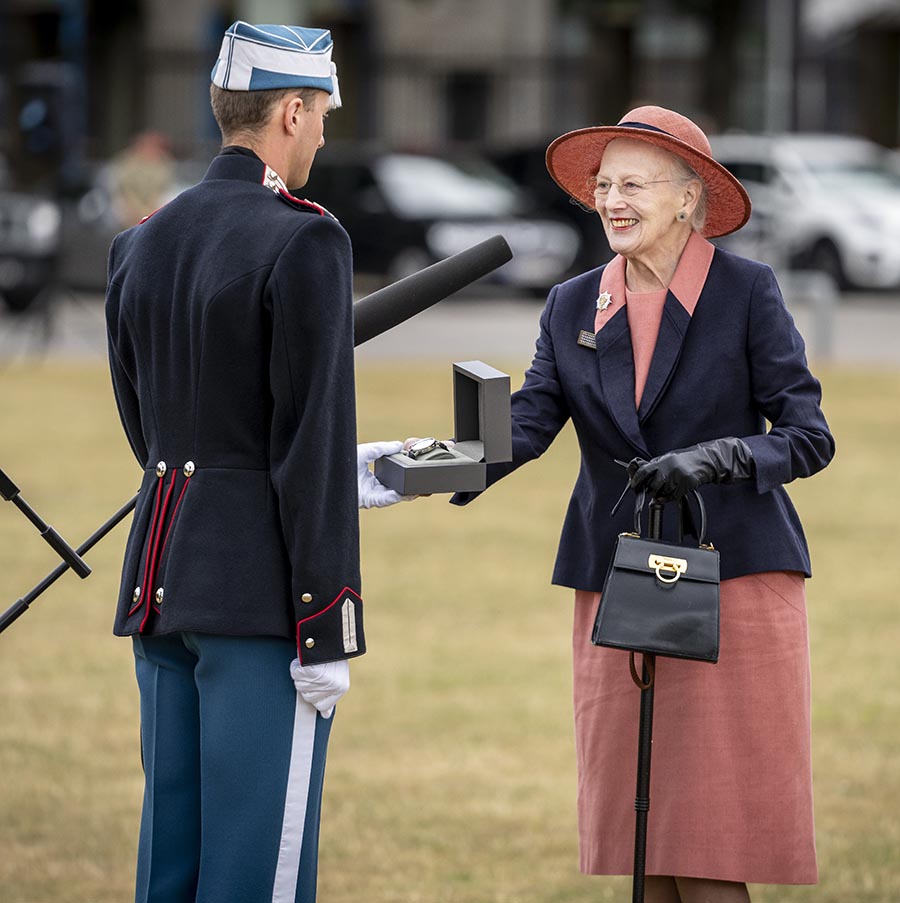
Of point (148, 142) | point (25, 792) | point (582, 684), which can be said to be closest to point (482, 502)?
point (25, 792)

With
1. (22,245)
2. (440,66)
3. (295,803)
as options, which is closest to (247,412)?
(295,803)

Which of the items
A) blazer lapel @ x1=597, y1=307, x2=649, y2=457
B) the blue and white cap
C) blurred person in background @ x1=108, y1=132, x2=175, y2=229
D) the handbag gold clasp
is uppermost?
the blue and white cap

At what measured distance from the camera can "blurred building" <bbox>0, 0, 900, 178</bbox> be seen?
1257 inches

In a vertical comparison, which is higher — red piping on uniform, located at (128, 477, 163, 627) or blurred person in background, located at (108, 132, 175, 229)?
red piping on uniform, located at (128, 477, 163, 627)

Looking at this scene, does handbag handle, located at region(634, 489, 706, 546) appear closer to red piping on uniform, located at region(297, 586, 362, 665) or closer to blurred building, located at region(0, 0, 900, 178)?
red piping on uniform, located at region(297, 586, 362, 665)

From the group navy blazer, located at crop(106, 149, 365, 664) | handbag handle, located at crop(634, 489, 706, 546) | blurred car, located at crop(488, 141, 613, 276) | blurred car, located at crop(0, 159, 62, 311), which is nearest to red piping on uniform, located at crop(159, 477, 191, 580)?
navy blazer, located at crop(106, 149, 365, 664)

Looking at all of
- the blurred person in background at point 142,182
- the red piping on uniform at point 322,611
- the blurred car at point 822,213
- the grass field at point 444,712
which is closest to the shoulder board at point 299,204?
the red piping on uniform at point 322,611

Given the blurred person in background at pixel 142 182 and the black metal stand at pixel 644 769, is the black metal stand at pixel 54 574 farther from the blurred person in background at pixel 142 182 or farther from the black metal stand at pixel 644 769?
the blurred person in background at pixel 142 182

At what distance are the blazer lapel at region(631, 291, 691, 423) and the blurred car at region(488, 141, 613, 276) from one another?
63.3 feet

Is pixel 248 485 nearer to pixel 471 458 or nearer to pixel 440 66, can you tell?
pixel 471 458

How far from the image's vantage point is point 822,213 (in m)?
22.6

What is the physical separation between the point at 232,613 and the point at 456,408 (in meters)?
0.76

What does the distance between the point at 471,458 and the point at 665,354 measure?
47 centimetres

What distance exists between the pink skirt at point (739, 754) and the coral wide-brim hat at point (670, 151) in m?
0.76
